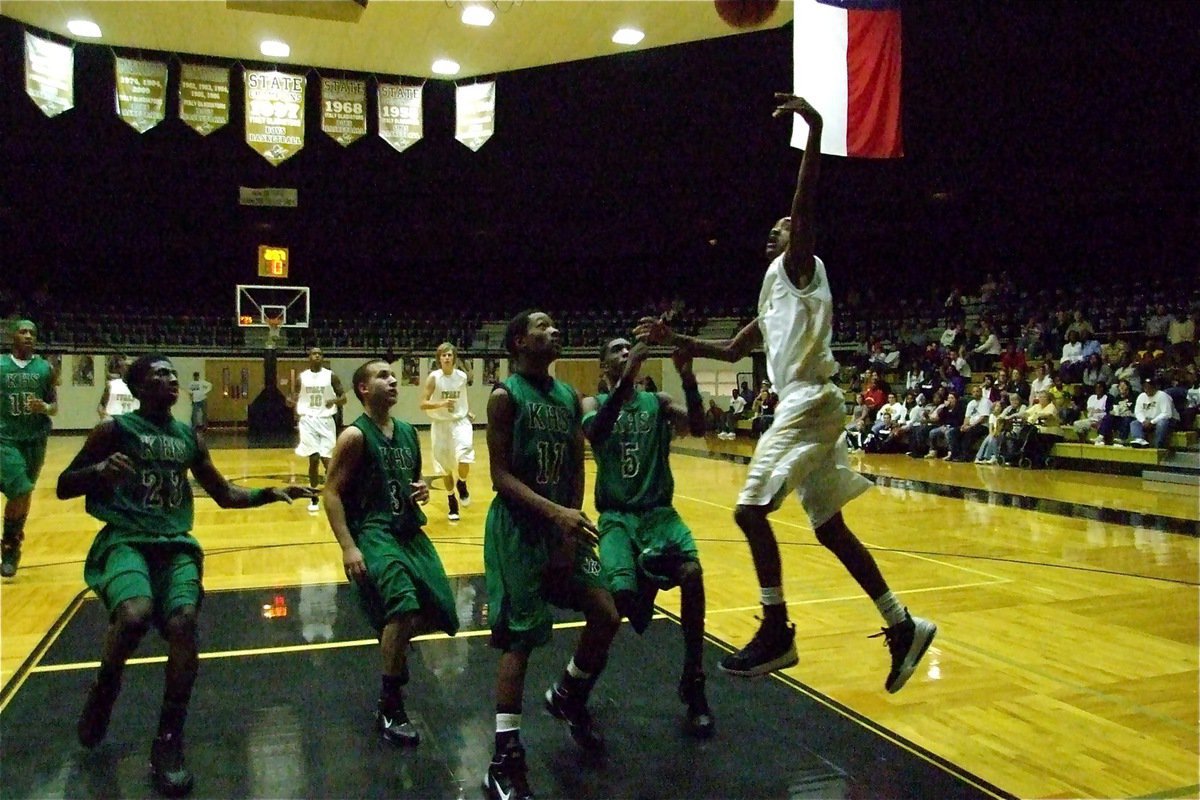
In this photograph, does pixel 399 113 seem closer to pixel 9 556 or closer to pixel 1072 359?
pixel 9 556

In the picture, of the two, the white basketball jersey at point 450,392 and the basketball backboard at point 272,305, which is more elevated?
the basketball backboard at point 272,305

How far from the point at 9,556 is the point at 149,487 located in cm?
376

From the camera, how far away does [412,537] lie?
12.3 ft

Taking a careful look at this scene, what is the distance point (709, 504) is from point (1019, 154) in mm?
10982

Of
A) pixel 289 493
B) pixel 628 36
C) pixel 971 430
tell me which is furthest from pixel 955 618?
pixel 628 36

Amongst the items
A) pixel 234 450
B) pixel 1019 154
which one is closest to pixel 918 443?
pixel 1019 154

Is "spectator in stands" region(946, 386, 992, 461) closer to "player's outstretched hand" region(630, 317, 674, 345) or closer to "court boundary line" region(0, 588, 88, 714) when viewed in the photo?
"player's outstretched hand" region(630, 317, 674, 345)

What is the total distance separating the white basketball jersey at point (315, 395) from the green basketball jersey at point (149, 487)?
19.5 feet

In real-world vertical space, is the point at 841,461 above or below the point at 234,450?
above

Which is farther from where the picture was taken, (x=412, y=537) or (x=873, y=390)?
(x=873, y=390)

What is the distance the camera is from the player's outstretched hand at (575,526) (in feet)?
9.37

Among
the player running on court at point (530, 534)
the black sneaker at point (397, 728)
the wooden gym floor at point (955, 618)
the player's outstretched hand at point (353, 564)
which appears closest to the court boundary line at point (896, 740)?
the wooden gym floor at point (955, 618)

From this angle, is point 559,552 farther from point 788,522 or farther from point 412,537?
point 788,522

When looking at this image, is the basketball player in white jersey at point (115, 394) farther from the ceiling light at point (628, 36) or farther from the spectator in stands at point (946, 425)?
the spectator in stands at point (946, 425)
